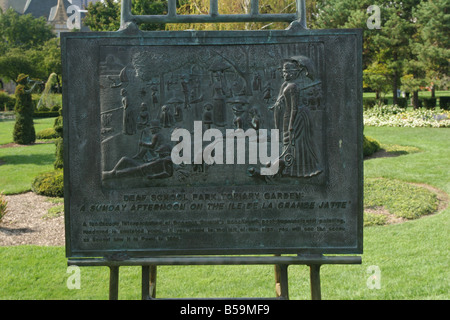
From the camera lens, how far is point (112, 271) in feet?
12.6

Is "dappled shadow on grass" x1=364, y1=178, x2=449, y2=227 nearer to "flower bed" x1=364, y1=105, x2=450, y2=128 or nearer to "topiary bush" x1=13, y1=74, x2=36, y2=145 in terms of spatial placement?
"flower bed" x1=364, y1=105, x2=450, y2=128

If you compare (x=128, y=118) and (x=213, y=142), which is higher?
(x=128, y=118)

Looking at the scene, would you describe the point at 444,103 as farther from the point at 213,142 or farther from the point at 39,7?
the point at 39,7

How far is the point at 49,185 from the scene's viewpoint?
11.3m

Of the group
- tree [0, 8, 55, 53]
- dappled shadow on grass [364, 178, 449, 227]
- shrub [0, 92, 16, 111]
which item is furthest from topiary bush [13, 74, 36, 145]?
tree [0, 8, 55, 53]

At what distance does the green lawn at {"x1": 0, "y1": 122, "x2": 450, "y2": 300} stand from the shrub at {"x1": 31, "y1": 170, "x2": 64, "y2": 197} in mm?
4052

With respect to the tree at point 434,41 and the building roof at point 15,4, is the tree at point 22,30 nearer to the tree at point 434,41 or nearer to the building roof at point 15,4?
the building roof at point 15,4

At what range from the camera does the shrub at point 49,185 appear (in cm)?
1127

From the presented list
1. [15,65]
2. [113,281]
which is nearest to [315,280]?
[113,281]

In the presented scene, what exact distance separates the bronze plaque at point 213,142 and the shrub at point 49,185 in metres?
8.17

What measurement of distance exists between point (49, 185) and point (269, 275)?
7.31 m

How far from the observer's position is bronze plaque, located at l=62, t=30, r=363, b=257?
11.5 feet

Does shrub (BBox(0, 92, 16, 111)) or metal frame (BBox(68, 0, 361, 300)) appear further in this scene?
shrub (BBox(0, 92, 16, 111))
